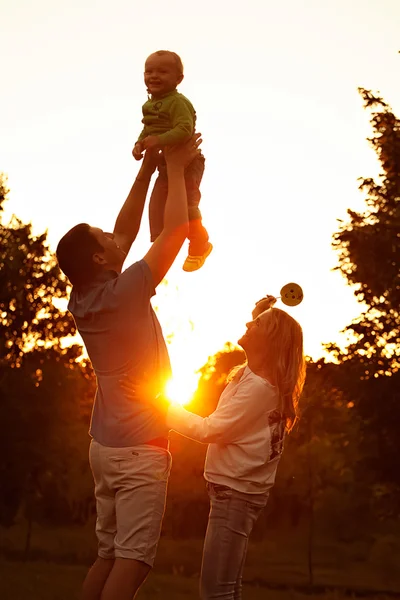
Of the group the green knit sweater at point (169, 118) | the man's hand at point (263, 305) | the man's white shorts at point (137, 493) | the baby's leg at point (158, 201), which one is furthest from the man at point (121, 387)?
the man's hand at point (263, 305)

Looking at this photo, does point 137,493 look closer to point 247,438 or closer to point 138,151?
point 247,438

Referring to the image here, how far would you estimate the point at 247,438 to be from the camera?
5.44 m

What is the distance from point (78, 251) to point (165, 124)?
94cm

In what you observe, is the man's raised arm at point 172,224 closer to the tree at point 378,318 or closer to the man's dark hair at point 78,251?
the man's dark hair at point 78,251

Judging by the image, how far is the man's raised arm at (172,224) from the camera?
180 inches

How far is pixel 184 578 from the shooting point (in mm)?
29734

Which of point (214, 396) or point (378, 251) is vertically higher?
point (378, 251)

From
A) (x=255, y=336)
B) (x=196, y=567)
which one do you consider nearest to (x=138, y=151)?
(x=255, y=336)

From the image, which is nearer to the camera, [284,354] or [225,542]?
[225,542]

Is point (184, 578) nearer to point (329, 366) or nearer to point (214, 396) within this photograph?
point (214, 396)

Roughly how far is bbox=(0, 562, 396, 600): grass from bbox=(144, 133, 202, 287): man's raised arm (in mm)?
18458

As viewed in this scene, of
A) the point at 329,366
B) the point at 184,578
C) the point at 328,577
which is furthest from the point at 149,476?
the point at 328,577

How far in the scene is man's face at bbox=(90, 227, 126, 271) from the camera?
15.4 ft

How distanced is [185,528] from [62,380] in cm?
978
